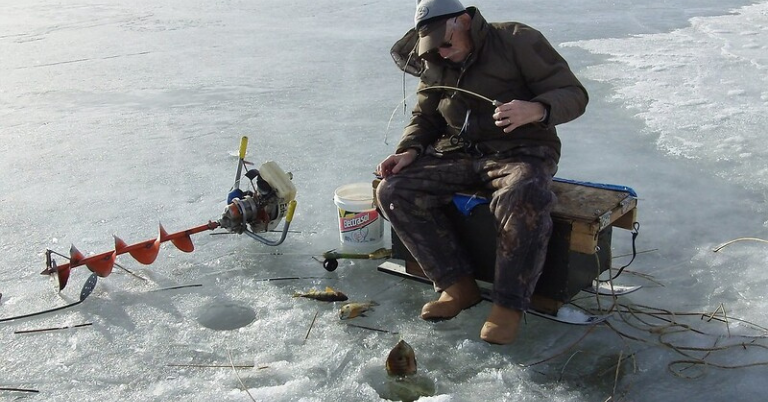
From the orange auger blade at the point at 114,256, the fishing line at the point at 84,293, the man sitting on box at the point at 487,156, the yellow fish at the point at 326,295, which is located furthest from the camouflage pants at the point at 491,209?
the fishing line at the point at 84,293

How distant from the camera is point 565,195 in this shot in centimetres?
293

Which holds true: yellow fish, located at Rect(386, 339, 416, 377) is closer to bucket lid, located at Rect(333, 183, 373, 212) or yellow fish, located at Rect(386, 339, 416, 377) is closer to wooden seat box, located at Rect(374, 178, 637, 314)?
wooden seat box, located at Rect(374, 178, 637, 314)

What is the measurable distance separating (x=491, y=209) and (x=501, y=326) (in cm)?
43

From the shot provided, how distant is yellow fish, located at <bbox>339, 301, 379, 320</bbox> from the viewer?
9.71 feet

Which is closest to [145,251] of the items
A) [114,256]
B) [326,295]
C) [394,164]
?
[114,256]

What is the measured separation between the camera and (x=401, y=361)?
8.29ft

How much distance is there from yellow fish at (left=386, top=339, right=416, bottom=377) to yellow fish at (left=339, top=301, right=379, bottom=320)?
0.45 m

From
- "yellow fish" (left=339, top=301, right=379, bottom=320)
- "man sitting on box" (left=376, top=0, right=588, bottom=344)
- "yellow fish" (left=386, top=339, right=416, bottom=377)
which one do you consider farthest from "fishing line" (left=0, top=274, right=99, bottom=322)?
"yellow fish" (left=386, top=339, right=416, bottom=377)

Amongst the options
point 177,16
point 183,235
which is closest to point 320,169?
point 183,235

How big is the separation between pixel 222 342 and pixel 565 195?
145 centimetres

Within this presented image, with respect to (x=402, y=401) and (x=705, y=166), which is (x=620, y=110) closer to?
(x=705, y=166)

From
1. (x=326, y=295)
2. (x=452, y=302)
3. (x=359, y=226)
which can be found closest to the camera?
(x=452, y=302)

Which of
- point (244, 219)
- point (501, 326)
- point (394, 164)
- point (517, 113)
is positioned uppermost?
point (517, 113)

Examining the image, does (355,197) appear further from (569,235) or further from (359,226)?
(569,235)
